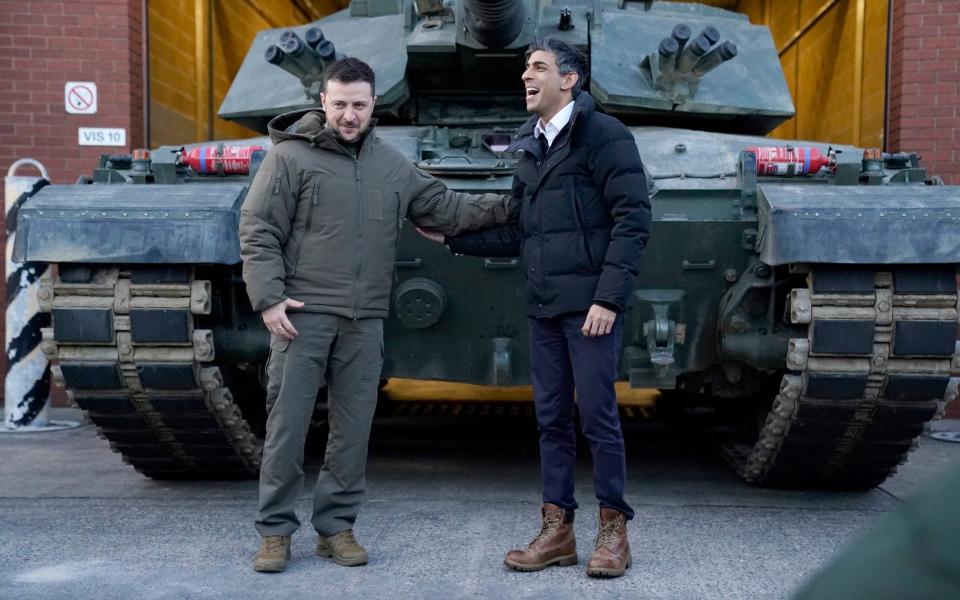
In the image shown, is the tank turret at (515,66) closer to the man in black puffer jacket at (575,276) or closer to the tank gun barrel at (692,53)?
the tank gun barrel at (692,53)

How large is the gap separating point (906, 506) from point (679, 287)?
13.9 feet

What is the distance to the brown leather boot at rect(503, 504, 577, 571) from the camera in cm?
429

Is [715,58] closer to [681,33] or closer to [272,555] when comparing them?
[681,33]

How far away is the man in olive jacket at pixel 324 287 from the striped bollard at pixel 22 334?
4.42 meters

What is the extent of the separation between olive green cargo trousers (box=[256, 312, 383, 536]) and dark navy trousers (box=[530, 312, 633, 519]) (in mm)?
668

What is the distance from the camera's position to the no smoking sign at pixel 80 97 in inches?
361

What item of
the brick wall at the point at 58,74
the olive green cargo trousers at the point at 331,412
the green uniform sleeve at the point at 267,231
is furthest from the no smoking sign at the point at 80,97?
the olive green cargo trousers at the point at 331,412

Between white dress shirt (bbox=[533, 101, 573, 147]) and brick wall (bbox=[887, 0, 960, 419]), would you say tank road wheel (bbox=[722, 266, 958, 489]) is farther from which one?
brick wall (bbox=[887, 0, 960, 419])

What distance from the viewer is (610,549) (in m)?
4.25

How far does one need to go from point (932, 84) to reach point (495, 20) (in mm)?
4603

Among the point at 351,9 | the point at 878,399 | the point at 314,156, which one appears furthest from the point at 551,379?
the point at 351,9

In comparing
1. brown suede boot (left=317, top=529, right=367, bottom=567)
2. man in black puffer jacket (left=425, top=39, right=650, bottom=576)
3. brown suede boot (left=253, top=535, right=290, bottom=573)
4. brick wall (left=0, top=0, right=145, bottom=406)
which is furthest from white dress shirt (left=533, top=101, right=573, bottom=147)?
brick wall (left=0, top=0, right=145, bottom=406)

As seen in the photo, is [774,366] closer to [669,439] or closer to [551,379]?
[551,379]

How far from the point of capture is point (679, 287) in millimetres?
5402
